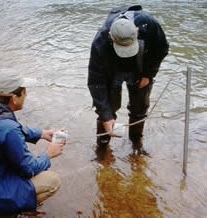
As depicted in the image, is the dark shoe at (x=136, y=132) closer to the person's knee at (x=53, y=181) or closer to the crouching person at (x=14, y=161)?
the person's knee at (x=53, y=181)

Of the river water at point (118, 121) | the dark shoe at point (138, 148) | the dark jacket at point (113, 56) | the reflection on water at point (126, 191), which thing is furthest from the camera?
the dark shoe at point (138, 148)

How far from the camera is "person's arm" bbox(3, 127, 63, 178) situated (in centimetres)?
201

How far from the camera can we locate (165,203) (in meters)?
2.92

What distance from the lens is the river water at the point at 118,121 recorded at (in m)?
2.95

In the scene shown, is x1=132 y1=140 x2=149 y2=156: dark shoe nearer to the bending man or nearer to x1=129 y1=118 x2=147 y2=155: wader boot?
x1=129 y1=118 x2=147 y2=155: wader boot

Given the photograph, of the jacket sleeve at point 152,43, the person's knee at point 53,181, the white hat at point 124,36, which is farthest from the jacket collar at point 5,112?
the jacket sleeve at point 152,43

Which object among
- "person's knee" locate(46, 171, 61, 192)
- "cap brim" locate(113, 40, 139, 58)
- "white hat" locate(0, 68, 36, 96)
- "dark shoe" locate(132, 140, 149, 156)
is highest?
"cap brim" locate(113, 40, 139, 58)

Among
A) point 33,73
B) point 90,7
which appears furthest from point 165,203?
point 90,7

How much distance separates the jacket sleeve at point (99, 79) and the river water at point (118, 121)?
2.98 ft

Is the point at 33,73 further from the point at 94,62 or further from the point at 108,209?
the point at 108,209

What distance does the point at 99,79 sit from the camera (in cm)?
288

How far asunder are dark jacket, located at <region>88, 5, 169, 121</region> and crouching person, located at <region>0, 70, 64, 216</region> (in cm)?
82

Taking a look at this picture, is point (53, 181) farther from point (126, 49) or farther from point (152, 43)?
point (152, 43)

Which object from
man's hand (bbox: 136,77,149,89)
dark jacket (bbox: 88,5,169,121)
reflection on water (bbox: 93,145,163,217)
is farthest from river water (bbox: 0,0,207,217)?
dark jacket (bbox: 88,5,169,121)
